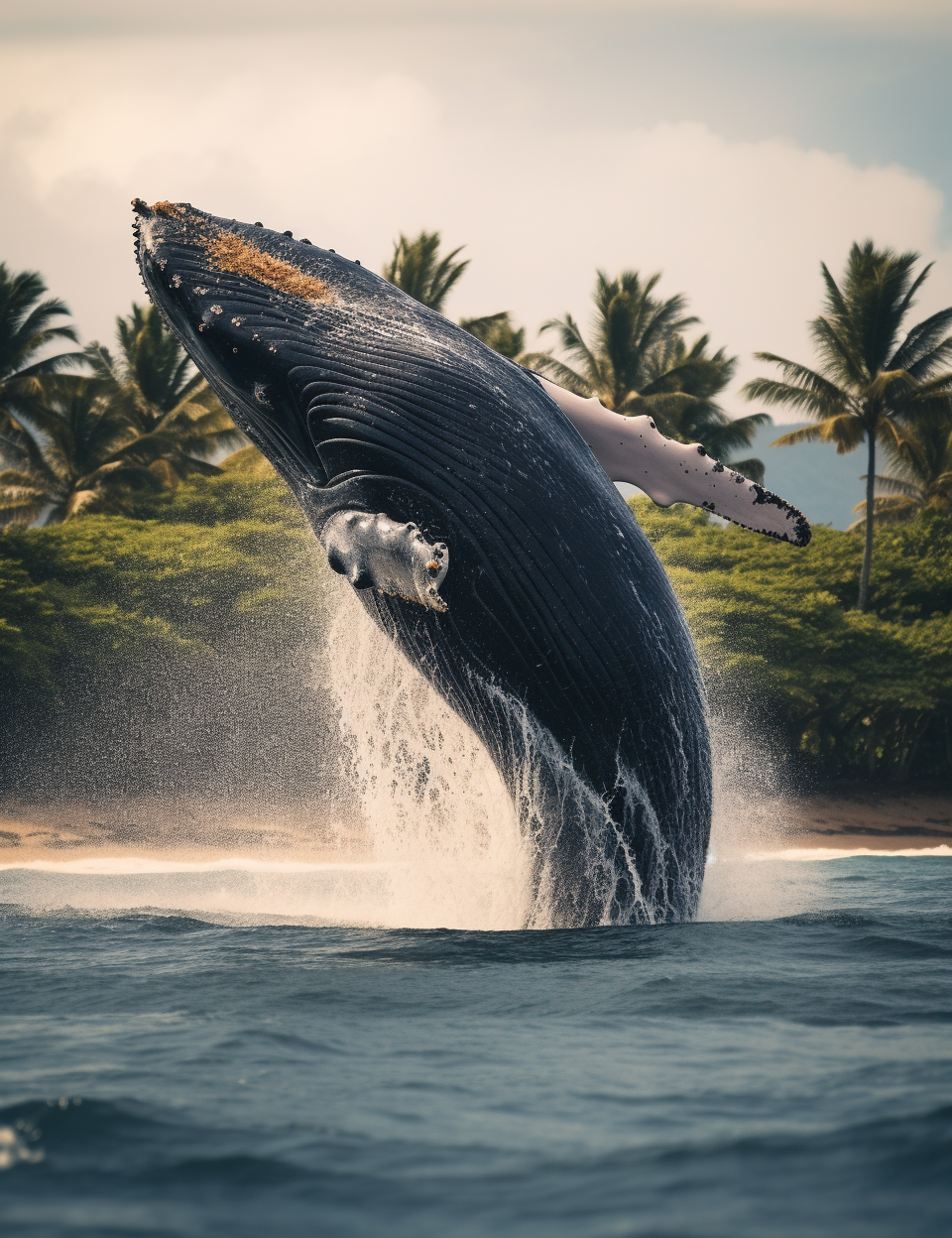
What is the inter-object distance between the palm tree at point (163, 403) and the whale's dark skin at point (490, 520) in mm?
37001

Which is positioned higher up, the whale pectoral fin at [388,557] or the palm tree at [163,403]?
the palm tree at [163,403]

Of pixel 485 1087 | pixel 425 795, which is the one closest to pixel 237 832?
pixel 425 795

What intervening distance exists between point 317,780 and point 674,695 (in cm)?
2910

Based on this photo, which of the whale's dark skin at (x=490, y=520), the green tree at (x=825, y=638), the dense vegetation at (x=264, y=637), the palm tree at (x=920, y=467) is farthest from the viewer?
the palm tree at (x=920, y=467)

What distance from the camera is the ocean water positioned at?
10.4 feet

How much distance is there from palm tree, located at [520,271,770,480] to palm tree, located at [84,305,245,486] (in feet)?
38.4

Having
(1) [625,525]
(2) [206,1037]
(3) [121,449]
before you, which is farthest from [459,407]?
(3) [121,449]

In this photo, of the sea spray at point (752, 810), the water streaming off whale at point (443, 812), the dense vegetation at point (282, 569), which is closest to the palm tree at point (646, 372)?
the dense vegetation at point (282, 569)

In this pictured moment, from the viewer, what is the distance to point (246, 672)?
3681cm

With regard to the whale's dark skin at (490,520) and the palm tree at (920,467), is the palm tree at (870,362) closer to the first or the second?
the palm tree at (920,467)

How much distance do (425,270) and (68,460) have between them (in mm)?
13938

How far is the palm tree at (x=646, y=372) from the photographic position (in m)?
45.7

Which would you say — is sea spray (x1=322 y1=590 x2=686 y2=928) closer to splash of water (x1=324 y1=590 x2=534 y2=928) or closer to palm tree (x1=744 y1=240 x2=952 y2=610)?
splash of water (x1=324 y1=590 x2=534 y2=928)

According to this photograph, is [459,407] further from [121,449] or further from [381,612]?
[121,449]
